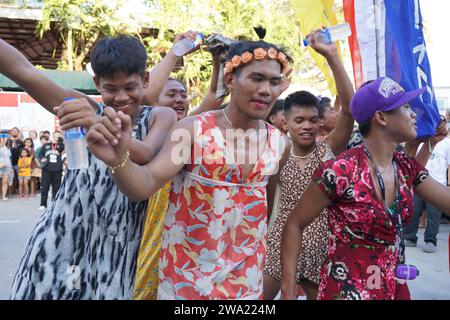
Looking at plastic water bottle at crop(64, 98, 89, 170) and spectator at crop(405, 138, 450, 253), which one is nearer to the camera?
plastic water bottle at crop(64, 98, 89, 170)

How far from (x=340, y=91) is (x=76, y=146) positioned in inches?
65.1

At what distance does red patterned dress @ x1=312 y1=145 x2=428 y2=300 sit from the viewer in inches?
89.5

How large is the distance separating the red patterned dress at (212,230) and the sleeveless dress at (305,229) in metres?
0.99

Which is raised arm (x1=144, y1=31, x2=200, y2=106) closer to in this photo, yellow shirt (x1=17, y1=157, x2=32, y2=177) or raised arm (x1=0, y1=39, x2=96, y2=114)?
raised arm (x1=0, y1=39, x2=96, y2=114)

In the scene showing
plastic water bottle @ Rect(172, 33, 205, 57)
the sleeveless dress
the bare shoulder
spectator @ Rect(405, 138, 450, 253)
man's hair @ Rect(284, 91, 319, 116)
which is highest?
plastic water bottle @ Rect(172, 33, 205, 57)

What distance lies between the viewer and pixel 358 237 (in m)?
2.30

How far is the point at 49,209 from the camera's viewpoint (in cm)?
225

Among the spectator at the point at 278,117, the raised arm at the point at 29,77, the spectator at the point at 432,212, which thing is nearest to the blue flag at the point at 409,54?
the spectator at the point at 278,117

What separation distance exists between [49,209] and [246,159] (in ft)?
3.16

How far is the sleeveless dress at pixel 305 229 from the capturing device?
322cm

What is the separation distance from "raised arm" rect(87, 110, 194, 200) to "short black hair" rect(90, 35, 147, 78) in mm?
335

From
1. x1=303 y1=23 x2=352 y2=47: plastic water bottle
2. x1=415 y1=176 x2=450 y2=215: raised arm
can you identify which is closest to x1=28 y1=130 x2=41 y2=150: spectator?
x1=303 y1=23 x2=352 y2=47: plastic water bottle

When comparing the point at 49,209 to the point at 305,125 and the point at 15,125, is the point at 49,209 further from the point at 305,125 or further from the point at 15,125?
the point at 15,125
